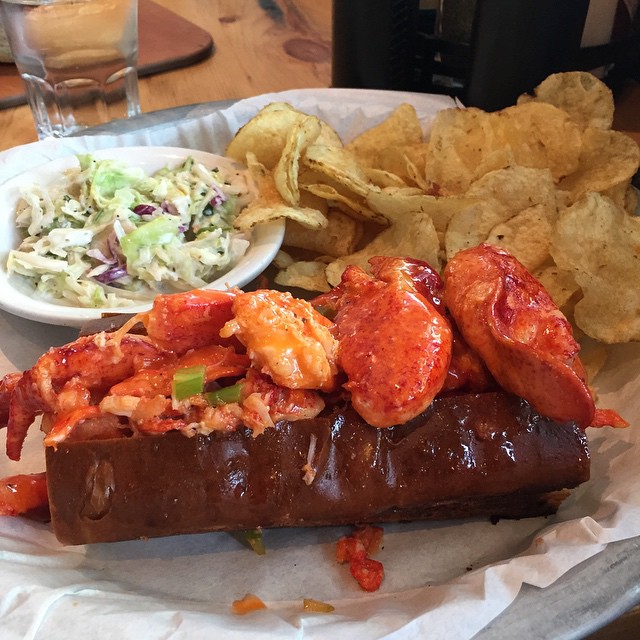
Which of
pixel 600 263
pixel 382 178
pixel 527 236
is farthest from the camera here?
pixel 382 178

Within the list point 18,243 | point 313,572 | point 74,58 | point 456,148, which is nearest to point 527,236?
point 456,148

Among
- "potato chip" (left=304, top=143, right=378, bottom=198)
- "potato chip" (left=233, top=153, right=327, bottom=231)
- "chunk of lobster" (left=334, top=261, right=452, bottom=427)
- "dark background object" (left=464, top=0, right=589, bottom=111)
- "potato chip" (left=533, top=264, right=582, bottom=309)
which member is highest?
"dark background object" (left=464, top=0, right=589, bottom=111)

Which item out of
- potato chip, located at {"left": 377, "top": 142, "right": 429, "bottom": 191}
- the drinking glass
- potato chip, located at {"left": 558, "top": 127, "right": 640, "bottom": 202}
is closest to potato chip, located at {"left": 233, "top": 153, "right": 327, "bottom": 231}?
potato chip, located at {"left": 377, "top": 142, "right": 429, "bottom": 191}

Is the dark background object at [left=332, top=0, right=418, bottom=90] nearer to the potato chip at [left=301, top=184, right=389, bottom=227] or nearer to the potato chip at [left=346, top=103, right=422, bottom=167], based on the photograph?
the potato chip at [left=346, top=103, right=422, bottom=167]

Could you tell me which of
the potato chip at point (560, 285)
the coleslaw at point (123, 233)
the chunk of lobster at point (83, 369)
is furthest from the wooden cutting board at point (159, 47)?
the potato chip at point (560, 285)

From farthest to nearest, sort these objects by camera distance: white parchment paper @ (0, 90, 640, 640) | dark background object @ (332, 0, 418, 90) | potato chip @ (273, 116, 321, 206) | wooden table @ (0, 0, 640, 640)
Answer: wooden table @ (0, 0, 640, 640), dark background object @ (332, 0, 418, 90), potato chip @ (273, 116, 321, 206), white parchment paper @ (0, 90, 640, 640)

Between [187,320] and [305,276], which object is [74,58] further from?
[187,320]
